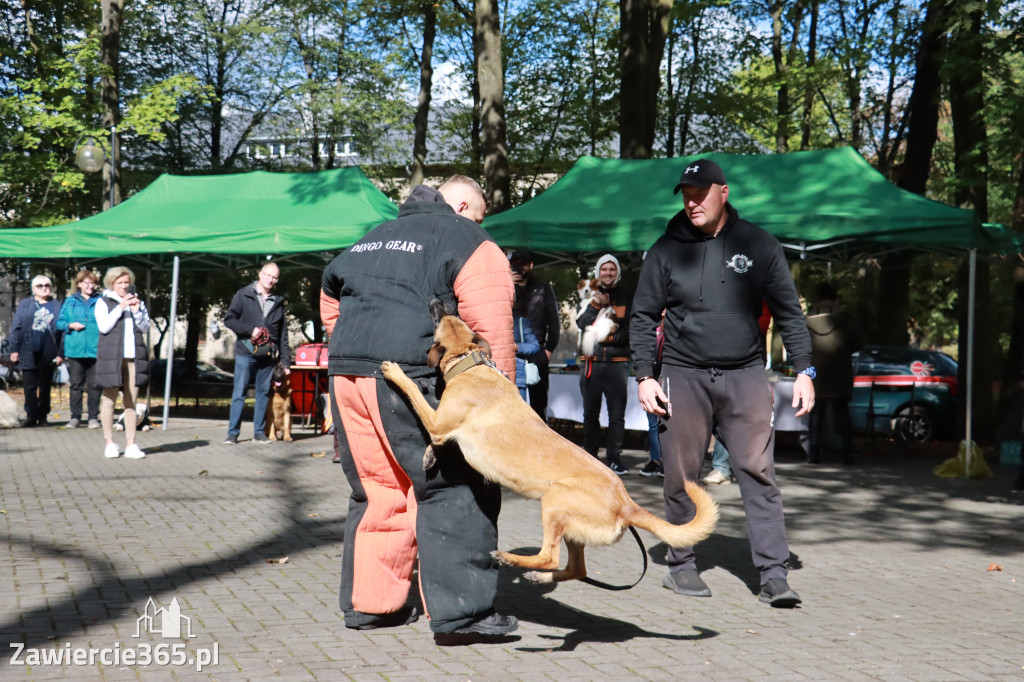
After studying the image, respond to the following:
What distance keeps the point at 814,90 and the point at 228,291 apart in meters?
18.6

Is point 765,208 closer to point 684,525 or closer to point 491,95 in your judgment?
point 491,95

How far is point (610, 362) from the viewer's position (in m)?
9.50

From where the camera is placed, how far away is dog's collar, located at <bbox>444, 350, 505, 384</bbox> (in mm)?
3951

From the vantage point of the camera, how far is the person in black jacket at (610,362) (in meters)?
9.48

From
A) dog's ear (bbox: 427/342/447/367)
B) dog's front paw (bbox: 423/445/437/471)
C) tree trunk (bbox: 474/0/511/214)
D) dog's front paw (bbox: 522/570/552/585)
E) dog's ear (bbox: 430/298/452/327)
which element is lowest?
dog's front paw (bbox: 522/570/552/585)

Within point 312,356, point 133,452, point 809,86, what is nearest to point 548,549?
point 133,452

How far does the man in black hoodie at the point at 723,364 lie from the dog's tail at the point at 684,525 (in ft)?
2.67

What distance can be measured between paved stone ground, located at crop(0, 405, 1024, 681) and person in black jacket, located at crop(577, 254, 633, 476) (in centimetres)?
108

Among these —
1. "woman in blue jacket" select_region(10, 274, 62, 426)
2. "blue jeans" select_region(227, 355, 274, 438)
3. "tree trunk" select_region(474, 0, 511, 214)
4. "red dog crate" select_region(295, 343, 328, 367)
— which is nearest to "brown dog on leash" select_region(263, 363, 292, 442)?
"blue jeans" select_region(227, 355, 274, 438)

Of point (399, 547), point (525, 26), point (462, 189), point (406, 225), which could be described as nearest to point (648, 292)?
point (462, 189)

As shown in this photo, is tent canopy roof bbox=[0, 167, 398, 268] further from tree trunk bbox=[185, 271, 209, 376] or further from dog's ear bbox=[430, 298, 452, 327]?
tree trunk bbox=[185, 271, 209, 376]

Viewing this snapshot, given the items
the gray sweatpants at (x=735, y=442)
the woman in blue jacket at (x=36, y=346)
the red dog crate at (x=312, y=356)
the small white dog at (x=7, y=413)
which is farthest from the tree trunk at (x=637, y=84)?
the gray sweatpants at (x=735, y=442)

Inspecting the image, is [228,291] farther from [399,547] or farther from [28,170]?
[399,547]

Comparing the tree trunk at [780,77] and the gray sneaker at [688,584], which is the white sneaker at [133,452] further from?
the tree trunk at [780,77]
